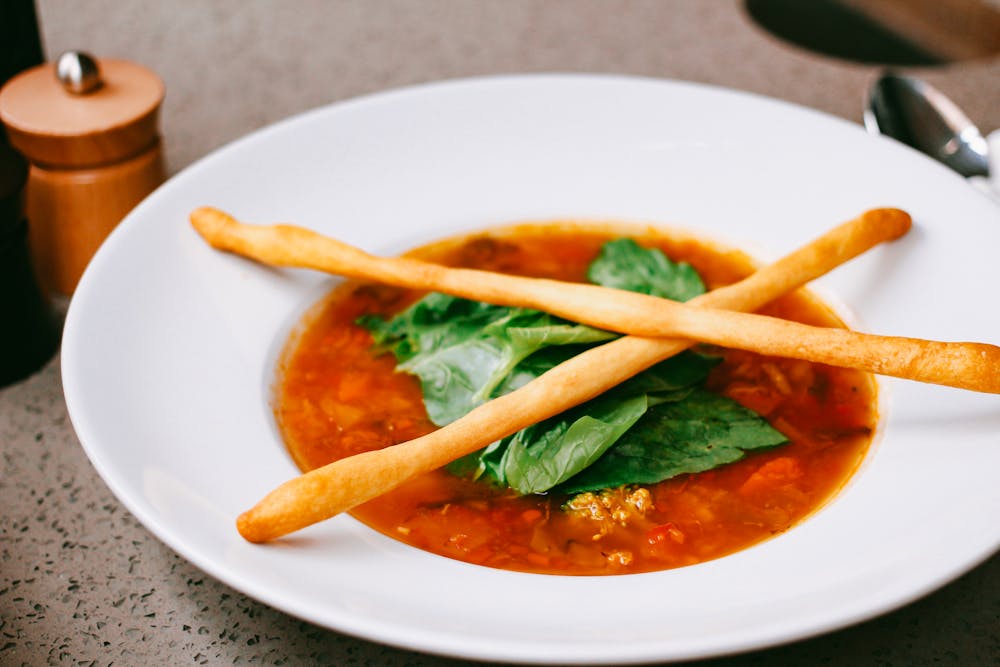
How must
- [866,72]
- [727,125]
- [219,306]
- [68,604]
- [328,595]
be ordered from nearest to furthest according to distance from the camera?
[328,595] < [68,604] < [219,306] < [727,125] < [866,72]

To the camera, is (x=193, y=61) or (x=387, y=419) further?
(x=193, y=61)

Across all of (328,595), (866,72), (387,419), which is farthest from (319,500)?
(866,72)

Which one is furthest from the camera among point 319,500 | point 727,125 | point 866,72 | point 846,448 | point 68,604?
point 866,72

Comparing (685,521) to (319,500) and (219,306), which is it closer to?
(319,500)

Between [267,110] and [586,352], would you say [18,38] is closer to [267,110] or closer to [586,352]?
[267,110]

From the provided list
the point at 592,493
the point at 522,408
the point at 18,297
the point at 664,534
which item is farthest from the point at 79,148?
the point at 664,534

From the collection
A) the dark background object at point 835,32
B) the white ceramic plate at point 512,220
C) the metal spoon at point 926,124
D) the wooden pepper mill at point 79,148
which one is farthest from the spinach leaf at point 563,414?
the dark background object at point 835,32

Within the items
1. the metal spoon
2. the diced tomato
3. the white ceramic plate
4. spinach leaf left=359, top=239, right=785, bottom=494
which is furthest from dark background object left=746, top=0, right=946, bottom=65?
the diced tomato

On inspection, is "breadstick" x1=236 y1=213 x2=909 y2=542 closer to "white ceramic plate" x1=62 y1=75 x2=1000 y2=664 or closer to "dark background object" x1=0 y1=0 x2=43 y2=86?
"white ceramic plate" x1=62 y1=75 x2=1000 y2=664
